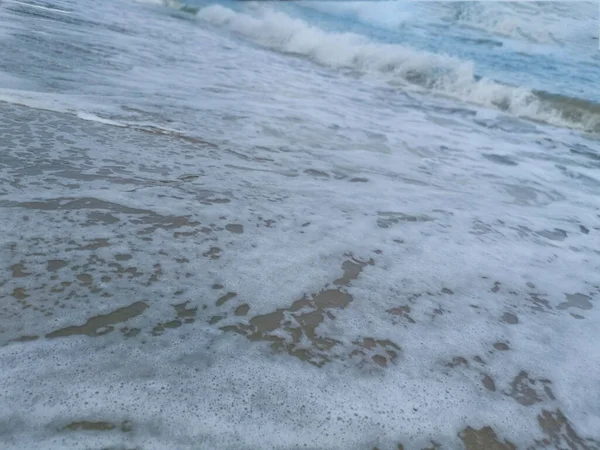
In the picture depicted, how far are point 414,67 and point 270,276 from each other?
9260 millimetres

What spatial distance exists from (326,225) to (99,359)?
138 cm

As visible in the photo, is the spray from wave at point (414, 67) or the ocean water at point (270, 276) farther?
the spray from wave at point (414, 67)

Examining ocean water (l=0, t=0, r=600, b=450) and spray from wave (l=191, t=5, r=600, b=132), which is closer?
ocean water (l=0, t=0, r=600, b=450)

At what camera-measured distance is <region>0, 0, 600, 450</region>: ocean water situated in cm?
127

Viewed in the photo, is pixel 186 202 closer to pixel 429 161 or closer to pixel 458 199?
pixel 458 199

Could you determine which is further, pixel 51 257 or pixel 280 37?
pixel 280 37

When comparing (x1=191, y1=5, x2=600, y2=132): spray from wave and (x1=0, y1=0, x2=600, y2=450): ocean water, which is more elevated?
(x1=191, y1=5, x2=600, y2=132): spray from wave

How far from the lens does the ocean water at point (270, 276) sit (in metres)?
1.27

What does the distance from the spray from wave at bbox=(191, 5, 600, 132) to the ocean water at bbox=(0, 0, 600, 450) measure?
13.6ft

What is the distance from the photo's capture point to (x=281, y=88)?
239 inches

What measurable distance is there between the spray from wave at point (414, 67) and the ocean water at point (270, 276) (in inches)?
163

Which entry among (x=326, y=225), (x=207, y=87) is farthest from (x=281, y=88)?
(x=326, y=225)

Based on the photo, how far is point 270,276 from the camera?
1899mm

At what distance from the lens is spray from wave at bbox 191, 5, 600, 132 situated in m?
8.63
